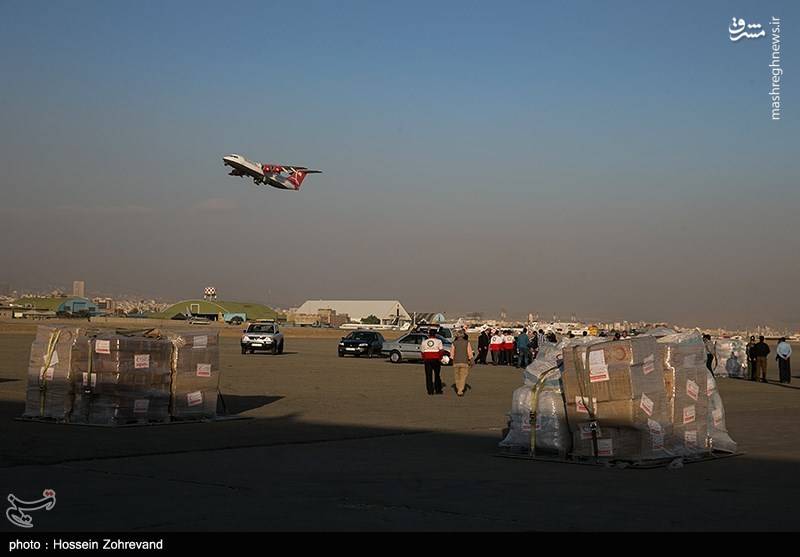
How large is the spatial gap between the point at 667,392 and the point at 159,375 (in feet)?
27.9

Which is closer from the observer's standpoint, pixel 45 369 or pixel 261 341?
pixel 45 369

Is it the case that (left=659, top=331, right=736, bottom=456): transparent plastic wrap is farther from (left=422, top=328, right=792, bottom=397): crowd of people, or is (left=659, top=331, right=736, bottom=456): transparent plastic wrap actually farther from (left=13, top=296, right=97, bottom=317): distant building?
(left=13, top=296, right=97, bottom=317): distant building

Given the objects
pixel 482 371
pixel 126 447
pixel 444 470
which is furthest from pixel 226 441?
pixel 482 371

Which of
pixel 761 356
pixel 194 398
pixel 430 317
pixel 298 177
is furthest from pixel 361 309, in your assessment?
pixel 194 398

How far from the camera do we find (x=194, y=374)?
17.6m

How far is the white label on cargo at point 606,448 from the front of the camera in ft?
42.5

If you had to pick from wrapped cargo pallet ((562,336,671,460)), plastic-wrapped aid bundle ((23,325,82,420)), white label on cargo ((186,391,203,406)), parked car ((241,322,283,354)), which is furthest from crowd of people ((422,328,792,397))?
plastic-wrapped aid bundle ((23,325,82,420))

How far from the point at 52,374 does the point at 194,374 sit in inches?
93.8

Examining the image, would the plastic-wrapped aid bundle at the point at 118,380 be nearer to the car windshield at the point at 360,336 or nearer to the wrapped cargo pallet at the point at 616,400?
the wrapped cargo pallet at the point at 616,400

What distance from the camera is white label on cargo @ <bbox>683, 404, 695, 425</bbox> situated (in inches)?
547

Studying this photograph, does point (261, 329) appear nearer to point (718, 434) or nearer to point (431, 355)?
point (431, 355)

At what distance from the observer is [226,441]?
590 inches

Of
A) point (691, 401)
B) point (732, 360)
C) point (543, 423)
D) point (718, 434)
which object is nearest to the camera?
point (543, 423)

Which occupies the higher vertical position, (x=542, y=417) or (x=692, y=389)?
(x=692, y=389)
